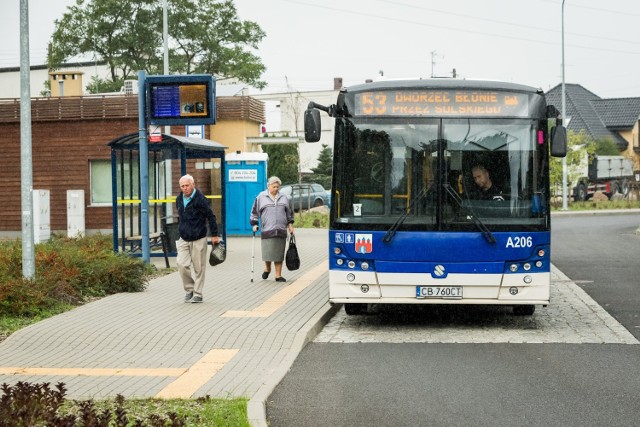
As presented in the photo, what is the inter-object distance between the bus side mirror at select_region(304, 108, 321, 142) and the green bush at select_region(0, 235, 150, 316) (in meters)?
4.04

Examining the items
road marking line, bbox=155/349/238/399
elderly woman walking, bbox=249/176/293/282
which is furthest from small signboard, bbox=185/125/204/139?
road marking line, bbox=155/349/238/399

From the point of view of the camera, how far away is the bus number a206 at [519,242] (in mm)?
11852

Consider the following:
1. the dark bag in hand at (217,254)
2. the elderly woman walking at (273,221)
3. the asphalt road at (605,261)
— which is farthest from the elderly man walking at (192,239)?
the asphalt road at (605,261)

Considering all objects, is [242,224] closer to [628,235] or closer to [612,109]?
[628,235]

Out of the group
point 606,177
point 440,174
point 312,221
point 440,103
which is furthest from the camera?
point 606,177

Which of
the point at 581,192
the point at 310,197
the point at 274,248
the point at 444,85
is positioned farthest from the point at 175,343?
the point at 581,192

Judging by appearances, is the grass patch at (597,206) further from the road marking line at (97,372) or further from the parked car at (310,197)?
the road marking line at (97,372)

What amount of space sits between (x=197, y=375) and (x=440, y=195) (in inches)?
167

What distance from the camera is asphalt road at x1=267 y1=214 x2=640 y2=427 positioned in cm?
745

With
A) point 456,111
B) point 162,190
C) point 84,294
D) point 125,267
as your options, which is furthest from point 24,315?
point 162,190

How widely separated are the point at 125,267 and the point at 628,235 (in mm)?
19902

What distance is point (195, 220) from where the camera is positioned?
1419 cm

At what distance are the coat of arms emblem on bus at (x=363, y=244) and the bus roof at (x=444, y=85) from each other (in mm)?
1739

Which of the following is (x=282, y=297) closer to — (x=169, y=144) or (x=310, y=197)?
(x=169, y=144)
